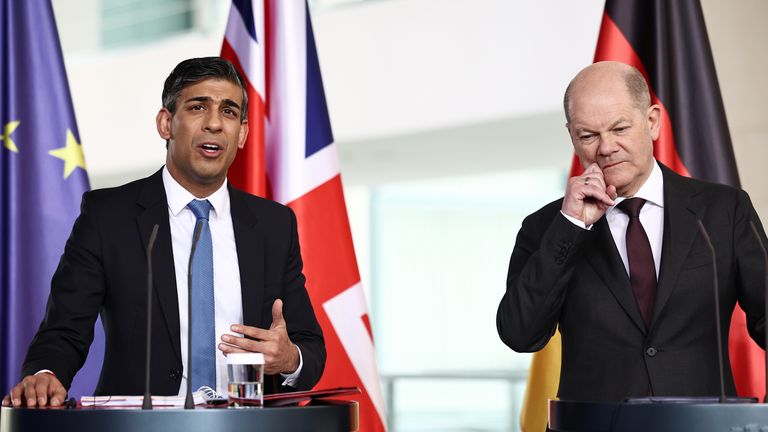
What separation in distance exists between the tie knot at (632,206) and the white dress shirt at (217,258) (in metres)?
0.94

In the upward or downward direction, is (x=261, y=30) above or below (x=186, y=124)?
above

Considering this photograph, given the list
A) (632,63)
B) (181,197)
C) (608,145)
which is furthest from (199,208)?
(632,63)

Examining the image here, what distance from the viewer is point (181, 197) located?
2447 millimetres

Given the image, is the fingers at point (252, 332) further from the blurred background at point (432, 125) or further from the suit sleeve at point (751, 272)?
the blurred background at point (432, 125)

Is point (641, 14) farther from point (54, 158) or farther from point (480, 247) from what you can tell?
point (480, 247)

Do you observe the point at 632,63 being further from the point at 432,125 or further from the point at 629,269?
the point at 432,125

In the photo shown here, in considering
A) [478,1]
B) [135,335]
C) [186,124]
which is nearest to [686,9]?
[186,124]

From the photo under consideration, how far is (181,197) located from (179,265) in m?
0.19

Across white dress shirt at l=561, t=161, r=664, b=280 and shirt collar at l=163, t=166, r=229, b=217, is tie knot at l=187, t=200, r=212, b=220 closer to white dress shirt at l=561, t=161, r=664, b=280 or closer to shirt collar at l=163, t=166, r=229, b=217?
shirt collar at l=163, t=166, r=229, b=217

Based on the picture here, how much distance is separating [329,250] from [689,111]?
130cm

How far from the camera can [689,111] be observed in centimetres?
326

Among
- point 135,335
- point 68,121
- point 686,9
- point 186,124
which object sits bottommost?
point 135,335

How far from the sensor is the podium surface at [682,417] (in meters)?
1.66

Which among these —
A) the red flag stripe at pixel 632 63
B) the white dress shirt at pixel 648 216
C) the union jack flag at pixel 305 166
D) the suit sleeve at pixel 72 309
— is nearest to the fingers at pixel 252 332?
the suit sleeve at pixel 72 309
